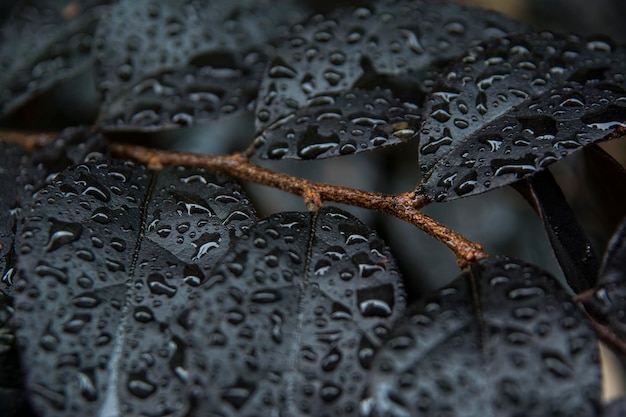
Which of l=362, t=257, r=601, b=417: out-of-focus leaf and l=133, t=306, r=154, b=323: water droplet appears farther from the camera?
l=133, t=306, r=154, b=323: water droplet

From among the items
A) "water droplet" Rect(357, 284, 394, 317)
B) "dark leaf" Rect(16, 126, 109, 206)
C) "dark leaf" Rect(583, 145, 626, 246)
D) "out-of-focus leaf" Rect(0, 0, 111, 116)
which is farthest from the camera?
"out-of-focus leaf" Rect(0, 0, 111, 116)

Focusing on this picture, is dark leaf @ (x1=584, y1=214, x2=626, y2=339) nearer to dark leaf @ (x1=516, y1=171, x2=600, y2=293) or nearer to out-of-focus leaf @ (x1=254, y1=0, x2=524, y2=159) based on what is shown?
dark leaf @ (x1=516, y1=171, x2=600, y2=293)

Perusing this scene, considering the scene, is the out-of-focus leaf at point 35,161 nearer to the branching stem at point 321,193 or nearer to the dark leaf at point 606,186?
the branching stem at point 321,193

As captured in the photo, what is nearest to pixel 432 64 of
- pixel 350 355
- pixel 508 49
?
pixel 508 49

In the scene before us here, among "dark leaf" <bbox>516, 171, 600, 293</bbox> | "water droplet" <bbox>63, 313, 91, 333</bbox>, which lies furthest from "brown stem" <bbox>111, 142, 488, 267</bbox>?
"water droplet" <bbox>63, 313, 91, 333</bbox>

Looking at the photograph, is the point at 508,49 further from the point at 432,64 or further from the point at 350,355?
the point at 350,355

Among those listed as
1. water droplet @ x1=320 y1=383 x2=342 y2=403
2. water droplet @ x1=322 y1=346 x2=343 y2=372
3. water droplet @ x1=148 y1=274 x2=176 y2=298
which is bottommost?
water droplet @ x1=320 y1=383 x2=342 y2=403

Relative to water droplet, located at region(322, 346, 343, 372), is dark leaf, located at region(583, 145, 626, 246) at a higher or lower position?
higher

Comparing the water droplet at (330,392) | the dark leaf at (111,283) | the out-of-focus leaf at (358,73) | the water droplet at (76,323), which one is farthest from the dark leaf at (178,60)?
the water droplet at (330,392)
